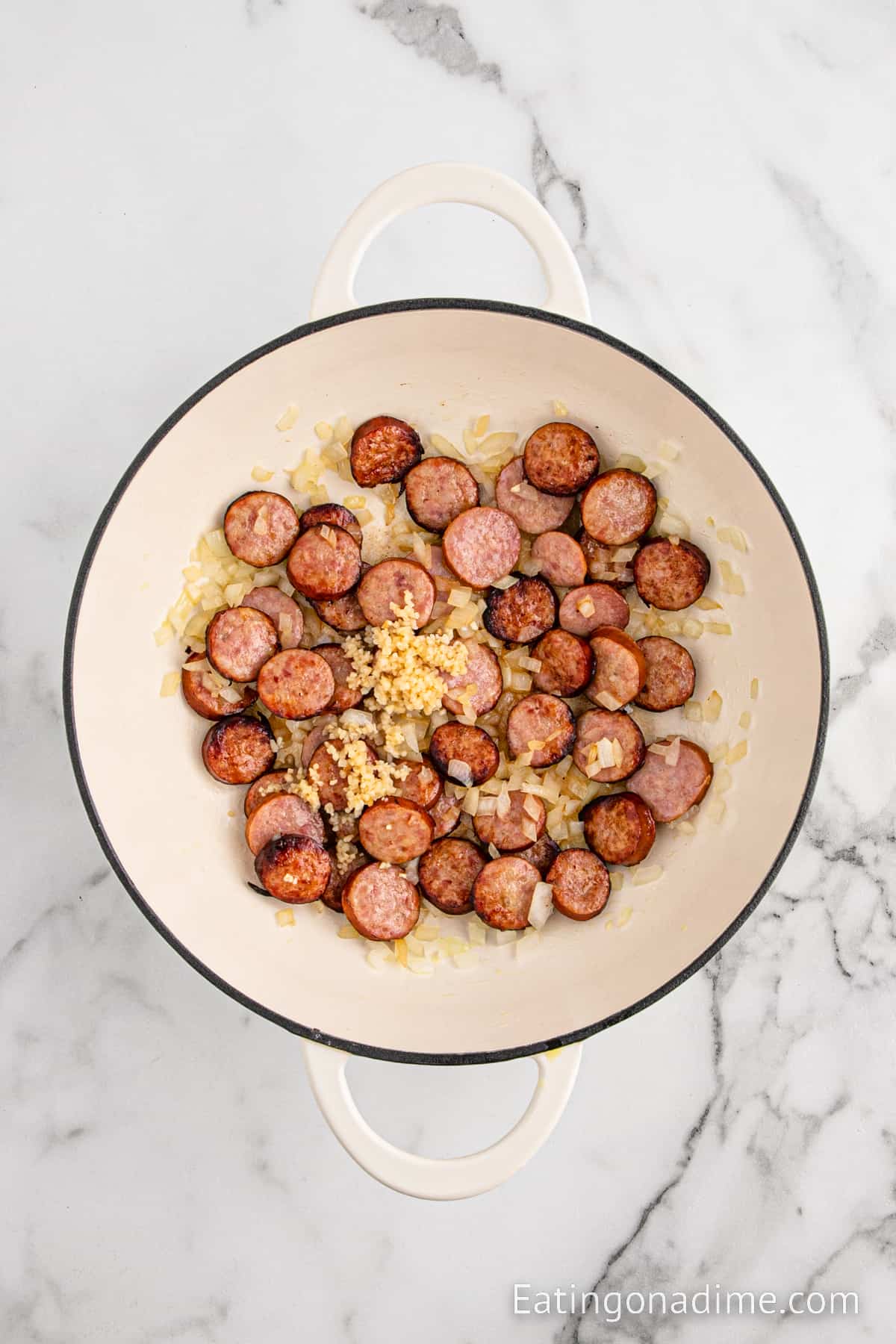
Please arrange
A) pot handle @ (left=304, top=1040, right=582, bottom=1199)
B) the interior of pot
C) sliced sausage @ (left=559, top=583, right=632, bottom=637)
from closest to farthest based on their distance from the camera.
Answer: pot handle @ (left=304, top=1040, right=582, bottom=1199) < the interior of pot < sliced sausage @ (left=559, top=583, right=632, bottom=637)

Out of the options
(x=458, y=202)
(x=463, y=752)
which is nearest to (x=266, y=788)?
(x=463, y=752)

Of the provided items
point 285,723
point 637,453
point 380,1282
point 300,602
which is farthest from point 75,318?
point 380,1282

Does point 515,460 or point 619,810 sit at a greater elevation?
point 515,460

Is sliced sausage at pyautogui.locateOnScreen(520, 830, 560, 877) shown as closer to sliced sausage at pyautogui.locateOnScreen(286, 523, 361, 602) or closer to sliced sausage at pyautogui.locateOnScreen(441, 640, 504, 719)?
sliced sausage at pyautogui.locateOnScreen(441, 640, 504, 719)

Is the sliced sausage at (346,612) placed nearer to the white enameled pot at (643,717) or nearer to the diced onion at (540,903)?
the white enameled pot at (643,717)

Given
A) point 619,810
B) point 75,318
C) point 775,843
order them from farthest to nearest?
point 75,318 < point 619,810 < point 775,843

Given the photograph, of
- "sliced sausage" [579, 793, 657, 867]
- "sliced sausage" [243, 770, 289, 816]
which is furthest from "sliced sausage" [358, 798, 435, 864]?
"sliced sausage" [579, 793, 657, 867]

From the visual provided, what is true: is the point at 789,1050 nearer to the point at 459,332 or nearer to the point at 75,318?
the point at 459,332

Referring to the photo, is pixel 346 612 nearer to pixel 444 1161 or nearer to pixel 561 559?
pixel 561 559
